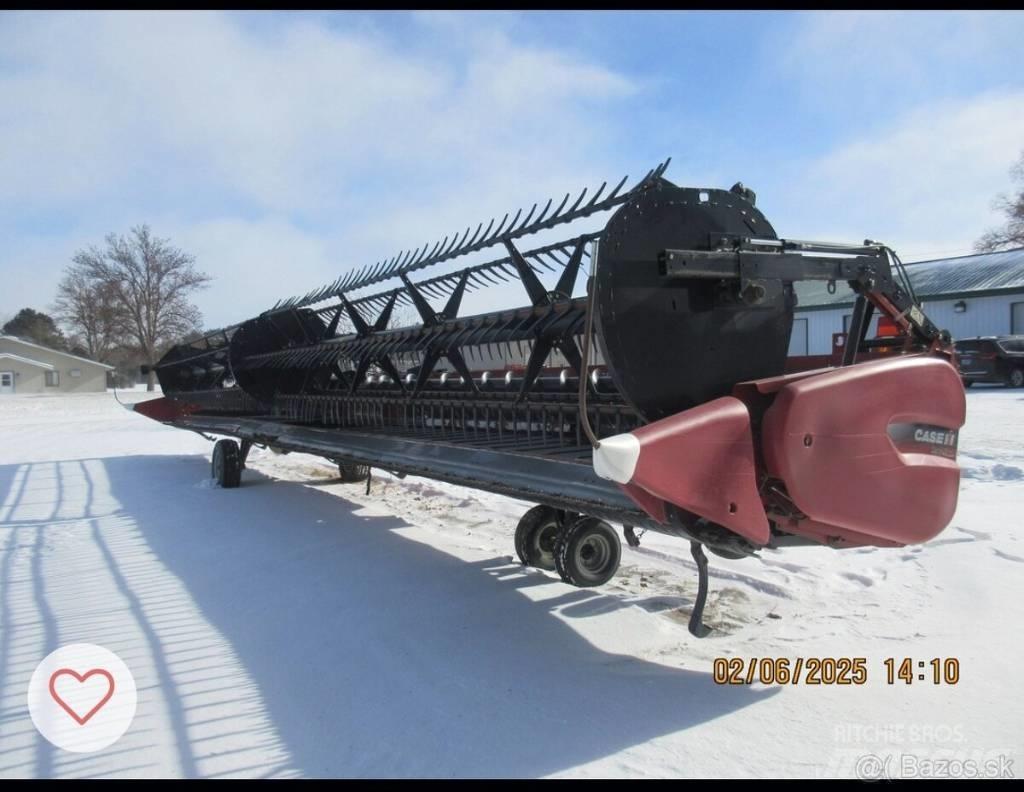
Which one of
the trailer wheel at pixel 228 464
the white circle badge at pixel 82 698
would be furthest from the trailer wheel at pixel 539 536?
the trailer wheel at pixel 228 464

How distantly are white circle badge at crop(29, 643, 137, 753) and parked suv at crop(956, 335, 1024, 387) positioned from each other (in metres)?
20.2

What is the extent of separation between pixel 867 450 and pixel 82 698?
11.6ft

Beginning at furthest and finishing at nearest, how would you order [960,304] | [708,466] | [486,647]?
[960,304], [486,647], [708,466]

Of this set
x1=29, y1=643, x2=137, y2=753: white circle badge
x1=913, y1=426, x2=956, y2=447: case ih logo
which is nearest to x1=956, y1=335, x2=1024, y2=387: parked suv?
x1=913, y1=426, x2=956, y2=447: case ih logo

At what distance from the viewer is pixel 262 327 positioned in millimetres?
9484

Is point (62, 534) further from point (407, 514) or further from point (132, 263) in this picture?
point (132, 263)

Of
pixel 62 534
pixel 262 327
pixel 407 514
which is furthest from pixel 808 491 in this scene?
pixel 262 327

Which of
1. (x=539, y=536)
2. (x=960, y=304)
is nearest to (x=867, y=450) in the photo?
(x=539, y=536)

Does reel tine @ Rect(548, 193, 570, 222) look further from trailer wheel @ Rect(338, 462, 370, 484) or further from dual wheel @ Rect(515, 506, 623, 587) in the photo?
trailer wheel @ Rect(338, 462, 370, 484)

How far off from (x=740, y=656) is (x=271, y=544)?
13.2ft

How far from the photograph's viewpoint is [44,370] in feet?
176

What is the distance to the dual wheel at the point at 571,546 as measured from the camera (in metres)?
4.46

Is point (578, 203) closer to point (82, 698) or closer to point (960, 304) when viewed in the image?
point (82, 698)

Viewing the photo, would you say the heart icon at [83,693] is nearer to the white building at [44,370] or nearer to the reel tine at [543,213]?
the reel tine at [543,213]
